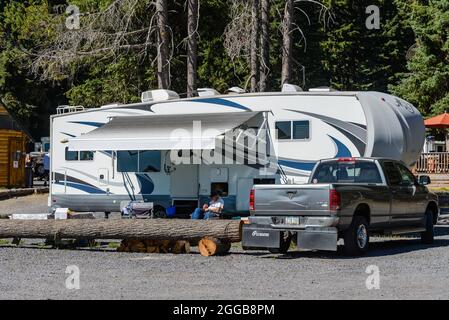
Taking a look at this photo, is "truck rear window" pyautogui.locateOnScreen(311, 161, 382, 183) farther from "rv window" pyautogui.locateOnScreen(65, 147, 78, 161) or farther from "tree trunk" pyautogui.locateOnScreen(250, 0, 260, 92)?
"tree trunk" pyautogui.locateOnScreen(250, 0, 260, 92)

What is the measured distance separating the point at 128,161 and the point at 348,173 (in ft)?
24.8

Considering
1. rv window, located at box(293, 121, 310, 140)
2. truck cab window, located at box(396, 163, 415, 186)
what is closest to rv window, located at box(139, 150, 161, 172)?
rv window, located at box(293, 121, 310, 140)

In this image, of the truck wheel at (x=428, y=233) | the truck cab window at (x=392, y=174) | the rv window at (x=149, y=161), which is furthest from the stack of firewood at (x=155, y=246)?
the rv window at (x=149, y=161)

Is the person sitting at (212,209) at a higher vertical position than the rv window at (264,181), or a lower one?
lower

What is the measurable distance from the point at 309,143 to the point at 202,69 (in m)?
19.9

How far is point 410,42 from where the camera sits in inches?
2183

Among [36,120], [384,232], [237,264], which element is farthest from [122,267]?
[36,120]

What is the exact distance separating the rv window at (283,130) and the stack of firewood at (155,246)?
4.68m

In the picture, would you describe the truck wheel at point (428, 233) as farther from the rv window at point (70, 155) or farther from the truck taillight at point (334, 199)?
the rv window at point (70, 155)

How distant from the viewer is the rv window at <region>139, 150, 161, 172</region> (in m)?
22.0

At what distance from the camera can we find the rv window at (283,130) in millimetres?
19622

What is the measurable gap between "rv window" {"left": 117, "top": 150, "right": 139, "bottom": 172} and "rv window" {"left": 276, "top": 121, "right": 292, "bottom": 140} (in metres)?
4.24
